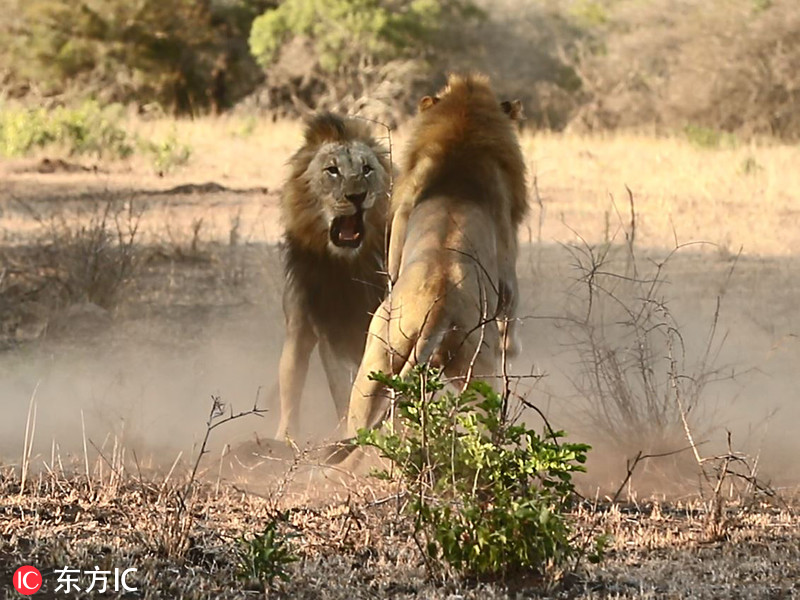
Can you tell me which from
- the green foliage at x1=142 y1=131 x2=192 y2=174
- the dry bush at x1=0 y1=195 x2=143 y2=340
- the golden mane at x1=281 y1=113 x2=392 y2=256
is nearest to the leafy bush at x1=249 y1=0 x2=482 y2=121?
the green foliage at x1=142 y1=131 x2=192 y2=174

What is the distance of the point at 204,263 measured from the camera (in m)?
10.5

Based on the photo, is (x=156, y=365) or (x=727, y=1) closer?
(x=156, y=365)

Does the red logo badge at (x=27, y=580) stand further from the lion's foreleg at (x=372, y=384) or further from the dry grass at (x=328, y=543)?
the lion's foreleg at (x=372, y=384)

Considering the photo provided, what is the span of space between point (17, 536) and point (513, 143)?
266 cm

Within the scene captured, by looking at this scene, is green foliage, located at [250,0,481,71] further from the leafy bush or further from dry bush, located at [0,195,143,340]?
dry bush, located at [0,195,143,340]

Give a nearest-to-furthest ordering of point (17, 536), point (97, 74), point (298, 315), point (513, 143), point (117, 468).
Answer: point (17, 536) < point (117, 468) < point (513, 143) < point (298, 315) < point (97, 74)

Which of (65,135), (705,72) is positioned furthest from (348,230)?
(705,72)

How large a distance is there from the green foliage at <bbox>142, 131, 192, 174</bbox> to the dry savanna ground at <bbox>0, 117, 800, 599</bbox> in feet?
0.45

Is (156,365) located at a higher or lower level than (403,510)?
lower

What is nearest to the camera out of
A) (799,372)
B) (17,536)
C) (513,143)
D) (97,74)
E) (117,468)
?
(17,536)

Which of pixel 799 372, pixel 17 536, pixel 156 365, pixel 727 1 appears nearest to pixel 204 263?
pixel 156 365

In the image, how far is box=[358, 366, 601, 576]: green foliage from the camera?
401cm

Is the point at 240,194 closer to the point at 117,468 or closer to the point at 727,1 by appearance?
the point at 117,468

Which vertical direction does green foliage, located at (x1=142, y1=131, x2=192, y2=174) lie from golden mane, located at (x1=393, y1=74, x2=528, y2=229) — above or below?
below
